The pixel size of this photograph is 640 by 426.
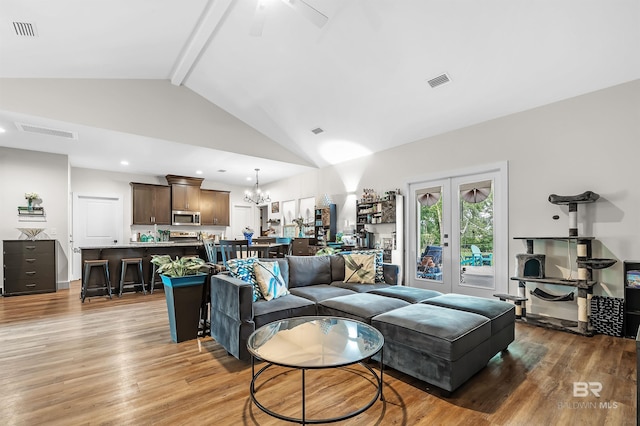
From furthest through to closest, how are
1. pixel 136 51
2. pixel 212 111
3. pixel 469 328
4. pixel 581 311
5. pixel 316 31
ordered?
pixel 212 111
pixel 136 51
pixel 316 31
pixel 581 311
pixel 469 328

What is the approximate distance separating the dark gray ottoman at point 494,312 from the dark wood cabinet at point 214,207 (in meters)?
7.53

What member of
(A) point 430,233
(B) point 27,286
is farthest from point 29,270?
(A) point 430,233

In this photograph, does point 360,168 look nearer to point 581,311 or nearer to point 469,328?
point 581,311

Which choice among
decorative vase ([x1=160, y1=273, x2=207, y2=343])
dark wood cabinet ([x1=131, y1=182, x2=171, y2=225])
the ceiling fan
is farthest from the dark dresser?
the ceiling fan

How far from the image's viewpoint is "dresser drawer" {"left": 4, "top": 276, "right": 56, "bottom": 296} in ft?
18.0

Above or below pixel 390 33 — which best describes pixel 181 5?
above

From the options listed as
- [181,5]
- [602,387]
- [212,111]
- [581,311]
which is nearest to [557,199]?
[581,311]

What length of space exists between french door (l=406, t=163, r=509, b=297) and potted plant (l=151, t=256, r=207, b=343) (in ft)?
12.2

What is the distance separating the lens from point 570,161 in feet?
12.6

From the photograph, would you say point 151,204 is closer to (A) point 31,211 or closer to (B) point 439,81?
(A) point 31,211

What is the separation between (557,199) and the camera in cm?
362

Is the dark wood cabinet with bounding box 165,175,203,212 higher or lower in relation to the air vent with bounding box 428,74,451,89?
lower

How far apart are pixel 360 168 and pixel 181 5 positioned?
4.15m

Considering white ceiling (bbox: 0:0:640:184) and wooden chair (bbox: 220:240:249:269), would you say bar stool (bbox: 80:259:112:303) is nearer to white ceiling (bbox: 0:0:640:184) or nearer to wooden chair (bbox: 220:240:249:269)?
white ceiling (bbox: 0:0:640:184)
